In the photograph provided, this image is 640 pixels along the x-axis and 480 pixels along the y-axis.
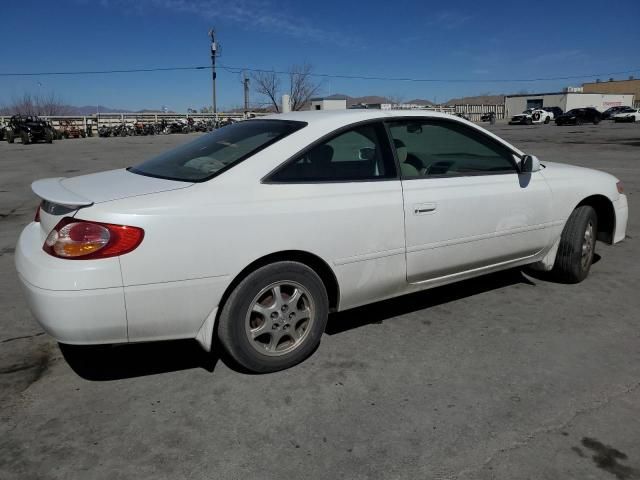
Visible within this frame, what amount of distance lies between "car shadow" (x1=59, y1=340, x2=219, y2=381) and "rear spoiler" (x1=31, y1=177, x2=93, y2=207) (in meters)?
1.05

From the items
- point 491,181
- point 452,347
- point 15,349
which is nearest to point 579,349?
point 452,347

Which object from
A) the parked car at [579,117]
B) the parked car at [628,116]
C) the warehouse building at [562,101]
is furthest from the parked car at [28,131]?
the warehouse building at [562,101]

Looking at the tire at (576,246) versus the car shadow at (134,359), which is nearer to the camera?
the car shadow at (134,359)

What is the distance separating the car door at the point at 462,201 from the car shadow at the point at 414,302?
0.50 m

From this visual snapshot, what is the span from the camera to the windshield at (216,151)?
3053 millimetres

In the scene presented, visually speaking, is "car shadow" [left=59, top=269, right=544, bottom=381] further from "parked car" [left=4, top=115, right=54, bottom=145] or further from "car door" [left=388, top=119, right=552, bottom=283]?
"parked car" [left=4, top=115, right=54, bottom=145]

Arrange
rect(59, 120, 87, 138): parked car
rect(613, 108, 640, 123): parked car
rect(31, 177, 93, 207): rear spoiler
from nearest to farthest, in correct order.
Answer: rect(31, 177, 93, 207): rear spoiler < rect(59, 120, 87, 138): parked car < rect(613, 108, 640, 123): parked car

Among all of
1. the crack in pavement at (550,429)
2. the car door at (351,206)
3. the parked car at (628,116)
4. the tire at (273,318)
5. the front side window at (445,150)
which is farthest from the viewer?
the parked car at (628,116)

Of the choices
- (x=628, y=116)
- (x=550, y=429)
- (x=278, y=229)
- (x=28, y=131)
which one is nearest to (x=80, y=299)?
(x=278, y=229)

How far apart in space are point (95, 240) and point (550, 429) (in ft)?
7.78

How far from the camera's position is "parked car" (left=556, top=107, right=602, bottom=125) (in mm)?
45156

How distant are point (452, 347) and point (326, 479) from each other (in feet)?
4.92

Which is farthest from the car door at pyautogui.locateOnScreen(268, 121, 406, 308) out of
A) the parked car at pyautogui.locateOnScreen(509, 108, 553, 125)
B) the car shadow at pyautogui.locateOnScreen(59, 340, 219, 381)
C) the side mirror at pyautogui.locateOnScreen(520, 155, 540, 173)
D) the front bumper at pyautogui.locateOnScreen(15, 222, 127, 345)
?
the parked car at pyautogui.locateOnScreen(509, 108, 553, 125)

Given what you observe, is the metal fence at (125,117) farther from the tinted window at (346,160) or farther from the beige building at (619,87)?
the tinted window at (346,160)
